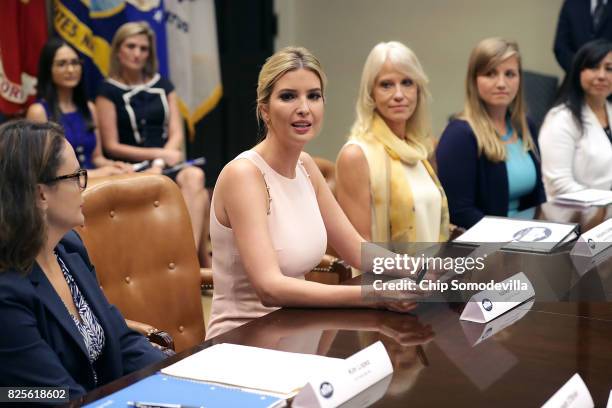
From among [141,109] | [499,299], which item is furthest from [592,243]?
[141,109]

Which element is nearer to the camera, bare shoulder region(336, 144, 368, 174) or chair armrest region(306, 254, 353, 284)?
chair armrest region(306, 254, 353, 284)

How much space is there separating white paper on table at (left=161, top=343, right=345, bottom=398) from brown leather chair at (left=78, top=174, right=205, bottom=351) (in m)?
0.84

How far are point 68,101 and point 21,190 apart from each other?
9.88 ft

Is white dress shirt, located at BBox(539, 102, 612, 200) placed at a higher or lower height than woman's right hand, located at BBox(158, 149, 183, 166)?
higher

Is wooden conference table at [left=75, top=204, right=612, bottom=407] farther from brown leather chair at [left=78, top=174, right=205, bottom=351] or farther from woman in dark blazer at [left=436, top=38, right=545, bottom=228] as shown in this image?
woman in dark blazer at [left=436, top=38, right=545, bottom=228]

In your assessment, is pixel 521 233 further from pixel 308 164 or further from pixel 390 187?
pixel 308 164

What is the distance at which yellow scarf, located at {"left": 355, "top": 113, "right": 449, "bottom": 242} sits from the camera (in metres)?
3.00

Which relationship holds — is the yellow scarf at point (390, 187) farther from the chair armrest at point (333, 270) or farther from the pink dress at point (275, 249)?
the pink dress at point (275, 249)

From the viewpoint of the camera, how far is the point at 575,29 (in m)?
5.77

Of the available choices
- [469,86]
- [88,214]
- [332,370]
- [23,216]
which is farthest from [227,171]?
[469,86]

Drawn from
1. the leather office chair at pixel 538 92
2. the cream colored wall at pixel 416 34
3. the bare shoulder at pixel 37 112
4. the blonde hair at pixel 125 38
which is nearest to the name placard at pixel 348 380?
the bare shoulder at pixel 37 112

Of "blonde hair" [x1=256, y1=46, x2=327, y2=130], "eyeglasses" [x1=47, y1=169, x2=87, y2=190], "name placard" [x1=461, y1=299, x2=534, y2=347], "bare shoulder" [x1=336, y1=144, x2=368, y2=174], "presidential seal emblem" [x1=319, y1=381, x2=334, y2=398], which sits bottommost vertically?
"name placard" [x1=461, y1=299, x2=534, y2=347]

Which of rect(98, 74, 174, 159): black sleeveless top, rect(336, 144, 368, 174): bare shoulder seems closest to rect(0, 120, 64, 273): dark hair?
rect(336, 144, 368, 174): bare shoulder

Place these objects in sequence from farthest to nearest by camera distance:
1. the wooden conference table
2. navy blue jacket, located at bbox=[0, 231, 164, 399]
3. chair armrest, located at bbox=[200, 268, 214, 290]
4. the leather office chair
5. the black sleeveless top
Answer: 1. the leather office chair
2. the black sleeveless top
3. chair armrest, located at bbox=[200, 268, 214, 290]
4. navy blue jacket, located at bbox=[0, 231, 164, 399]
5. the wooden conference table
